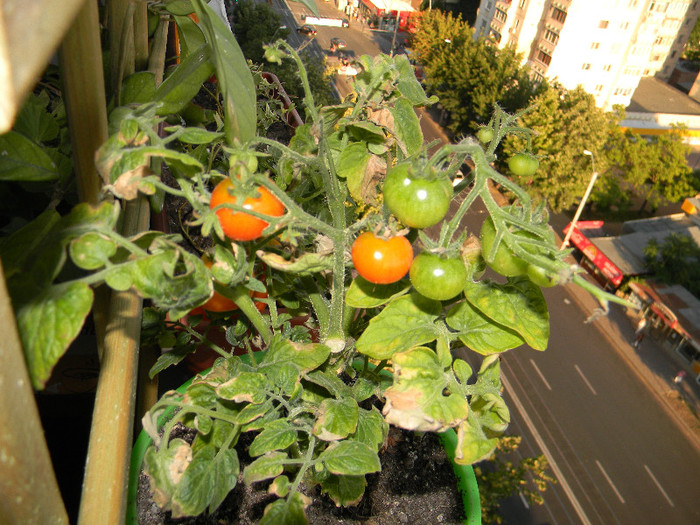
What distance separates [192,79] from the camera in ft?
1.83

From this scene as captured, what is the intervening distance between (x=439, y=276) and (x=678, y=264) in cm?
715

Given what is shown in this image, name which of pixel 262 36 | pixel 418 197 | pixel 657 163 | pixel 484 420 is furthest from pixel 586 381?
pixel 418 197

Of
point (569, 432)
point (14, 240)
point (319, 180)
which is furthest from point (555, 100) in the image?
point (14, 240)

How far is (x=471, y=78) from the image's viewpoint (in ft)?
26.5

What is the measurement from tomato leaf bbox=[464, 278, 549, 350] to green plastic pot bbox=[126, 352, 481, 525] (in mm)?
302

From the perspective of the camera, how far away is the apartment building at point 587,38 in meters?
9.23

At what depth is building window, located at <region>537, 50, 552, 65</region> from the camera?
9977 mm

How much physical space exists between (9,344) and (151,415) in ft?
1.12

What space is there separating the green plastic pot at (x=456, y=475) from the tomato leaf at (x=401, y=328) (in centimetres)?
27

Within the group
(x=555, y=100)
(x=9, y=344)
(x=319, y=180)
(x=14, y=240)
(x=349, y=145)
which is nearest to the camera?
(x=9, y=344)

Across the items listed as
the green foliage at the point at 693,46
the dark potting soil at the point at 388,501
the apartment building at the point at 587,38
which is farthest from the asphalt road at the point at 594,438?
the green foliage at the point at 693,46

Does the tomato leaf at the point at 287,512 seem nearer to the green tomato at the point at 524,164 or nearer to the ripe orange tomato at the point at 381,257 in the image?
the ripe orange tomato at the point at 381,257

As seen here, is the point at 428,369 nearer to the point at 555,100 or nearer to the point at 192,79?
the point at 192,79

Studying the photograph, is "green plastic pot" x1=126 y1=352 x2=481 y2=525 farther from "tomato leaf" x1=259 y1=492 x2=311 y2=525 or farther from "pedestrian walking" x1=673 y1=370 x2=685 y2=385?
"pedestrian walking" x1=673 y1=370 x2=685 y2=385
